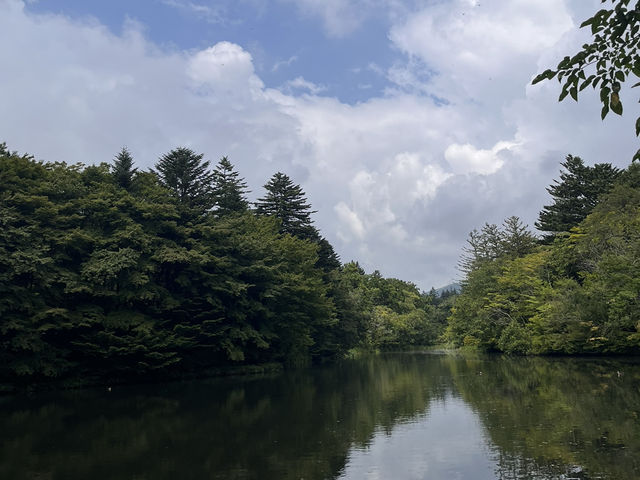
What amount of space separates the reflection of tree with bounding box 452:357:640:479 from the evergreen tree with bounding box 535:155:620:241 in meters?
31.7

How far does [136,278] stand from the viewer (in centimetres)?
2964

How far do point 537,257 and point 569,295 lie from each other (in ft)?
35.7

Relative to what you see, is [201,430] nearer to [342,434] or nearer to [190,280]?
[342,434]

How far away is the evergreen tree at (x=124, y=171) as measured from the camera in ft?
117

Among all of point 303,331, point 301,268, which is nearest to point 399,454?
point 303,331

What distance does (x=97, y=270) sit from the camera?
27922mm

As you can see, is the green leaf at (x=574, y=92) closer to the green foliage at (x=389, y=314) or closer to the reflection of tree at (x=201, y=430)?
the reflection of tree at (x=201, y=430)

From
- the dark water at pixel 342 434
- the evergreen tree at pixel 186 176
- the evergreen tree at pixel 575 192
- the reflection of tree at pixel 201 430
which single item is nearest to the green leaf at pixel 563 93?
the dark water at pixel 342 434

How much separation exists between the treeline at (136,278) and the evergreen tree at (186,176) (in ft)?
0.31

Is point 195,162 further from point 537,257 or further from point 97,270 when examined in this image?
point 537,257

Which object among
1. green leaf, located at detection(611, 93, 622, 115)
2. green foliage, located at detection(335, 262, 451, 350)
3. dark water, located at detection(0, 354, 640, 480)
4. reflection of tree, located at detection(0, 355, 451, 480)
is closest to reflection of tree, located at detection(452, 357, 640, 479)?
dark water, located at detection(0, 354, 640, 480)

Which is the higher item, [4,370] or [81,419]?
[4,370]

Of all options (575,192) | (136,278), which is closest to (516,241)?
(575,192)

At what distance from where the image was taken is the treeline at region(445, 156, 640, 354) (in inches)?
1213
